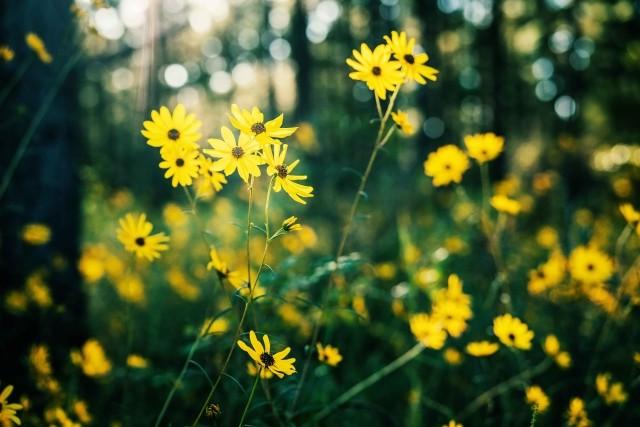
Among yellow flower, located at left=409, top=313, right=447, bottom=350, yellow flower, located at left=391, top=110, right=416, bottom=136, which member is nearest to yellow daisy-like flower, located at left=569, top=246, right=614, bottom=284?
yellow flower, located at left=409, top=313, right=447, bottom=350

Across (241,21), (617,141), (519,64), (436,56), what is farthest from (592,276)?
(241,21)

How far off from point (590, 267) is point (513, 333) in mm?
834

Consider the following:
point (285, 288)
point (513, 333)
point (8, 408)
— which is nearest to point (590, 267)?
point (513, 333)

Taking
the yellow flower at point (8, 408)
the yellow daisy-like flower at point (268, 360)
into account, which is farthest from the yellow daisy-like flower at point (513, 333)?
the yellow flower at point (8, 408)

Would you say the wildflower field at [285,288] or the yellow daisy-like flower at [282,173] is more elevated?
the yellow daisy-like flower at [282,173]

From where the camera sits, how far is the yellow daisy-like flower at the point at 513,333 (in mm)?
1557

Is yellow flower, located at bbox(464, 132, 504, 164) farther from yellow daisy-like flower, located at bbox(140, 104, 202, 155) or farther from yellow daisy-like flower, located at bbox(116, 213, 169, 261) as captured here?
yellow daisy-like flower, located at bbox(116, 213, 169, 261)

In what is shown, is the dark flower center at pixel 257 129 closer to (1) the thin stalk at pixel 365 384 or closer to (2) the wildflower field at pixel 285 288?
(2) the wildflower field at pixel 285 288

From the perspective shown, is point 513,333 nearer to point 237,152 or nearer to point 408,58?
point 408,58

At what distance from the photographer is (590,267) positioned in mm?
2141

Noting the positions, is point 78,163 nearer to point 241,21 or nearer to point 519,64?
point 519,64

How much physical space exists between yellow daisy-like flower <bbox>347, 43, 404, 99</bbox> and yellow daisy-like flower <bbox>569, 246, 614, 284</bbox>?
147 cm

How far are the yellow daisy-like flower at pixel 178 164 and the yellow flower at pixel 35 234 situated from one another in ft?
4.91

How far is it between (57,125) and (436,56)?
6.77 m
